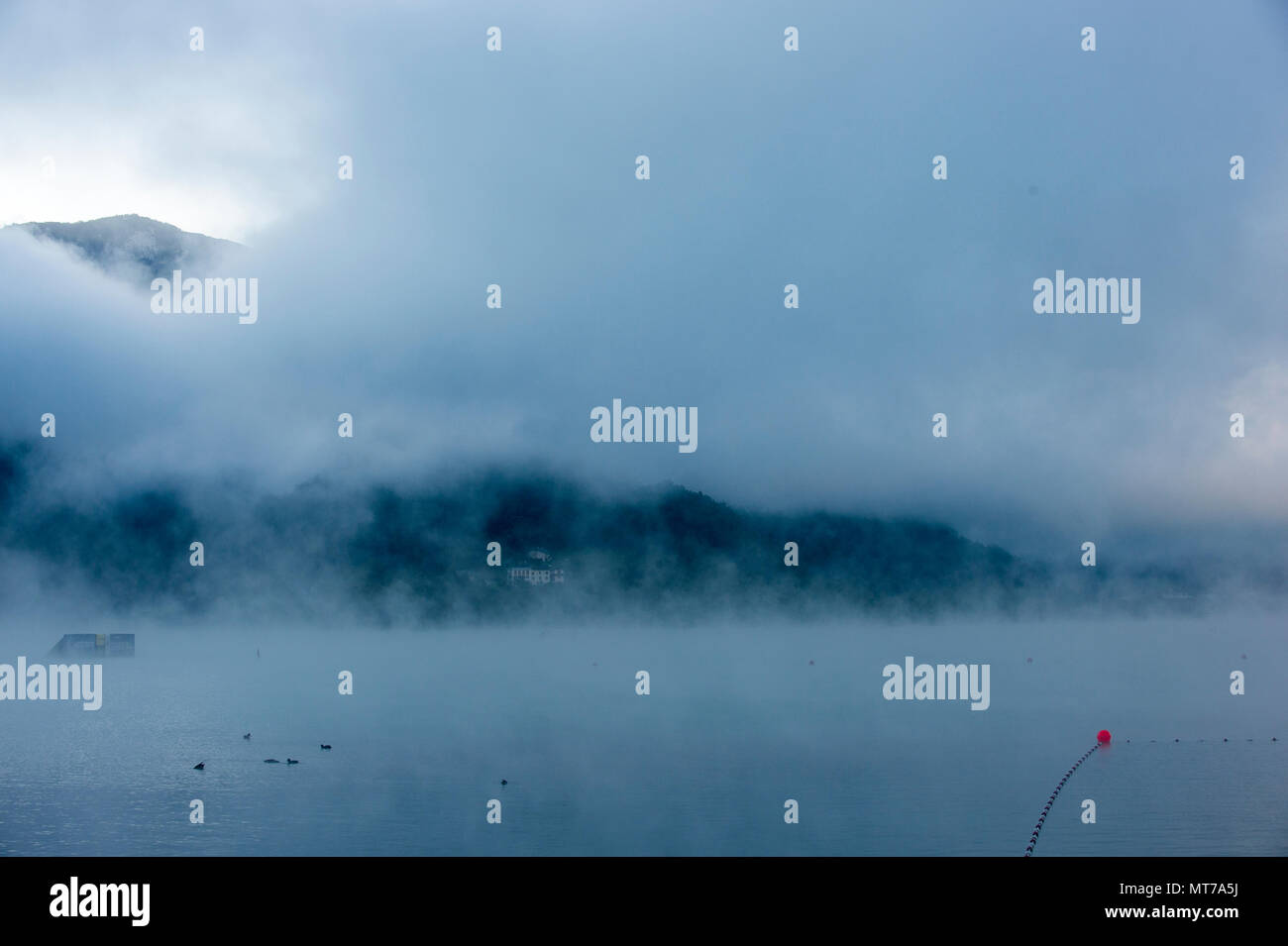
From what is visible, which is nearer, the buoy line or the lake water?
the buoy line

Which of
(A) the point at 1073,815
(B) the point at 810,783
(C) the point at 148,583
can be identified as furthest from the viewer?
(C) the point at 148,583

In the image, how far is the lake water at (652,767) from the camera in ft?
93.0

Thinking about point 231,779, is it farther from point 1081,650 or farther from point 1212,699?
point 1081,650

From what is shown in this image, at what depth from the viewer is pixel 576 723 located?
54.9m

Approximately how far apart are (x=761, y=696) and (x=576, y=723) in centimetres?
1742

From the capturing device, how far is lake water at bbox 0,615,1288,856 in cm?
2834

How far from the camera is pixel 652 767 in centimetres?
3928

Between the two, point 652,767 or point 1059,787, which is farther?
point 652,767

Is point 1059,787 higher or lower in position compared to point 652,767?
lower

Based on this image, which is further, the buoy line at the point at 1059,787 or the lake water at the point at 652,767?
the lake water at the point at 652,767
